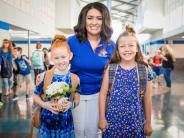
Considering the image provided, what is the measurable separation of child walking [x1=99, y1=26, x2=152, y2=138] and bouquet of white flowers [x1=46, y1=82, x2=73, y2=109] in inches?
14.5

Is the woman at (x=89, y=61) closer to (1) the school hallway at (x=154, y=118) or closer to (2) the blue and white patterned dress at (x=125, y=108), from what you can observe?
(2) the blue and white patterned dress at (x=125, y=108)

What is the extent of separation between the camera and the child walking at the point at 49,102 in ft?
8.27

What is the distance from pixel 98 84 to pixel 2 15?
30.6 feet

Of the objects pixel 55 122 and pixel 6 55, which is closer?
pixel 55 122

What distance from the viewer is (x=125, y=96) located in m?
2.63

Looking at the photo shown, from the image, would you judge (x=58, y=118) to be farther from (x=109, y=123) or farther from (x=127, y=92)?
(x=127, y=92)

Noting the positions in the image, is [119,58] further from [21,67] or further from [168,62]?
[168,62]

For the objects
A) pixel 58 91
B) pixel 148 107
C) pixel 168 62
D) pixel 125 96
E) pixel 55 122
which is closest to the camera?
pixel 58 91

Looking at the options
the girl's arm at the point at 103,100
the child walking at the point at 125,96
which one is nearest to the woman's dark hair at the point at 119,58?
the child walking at the point at 125,96

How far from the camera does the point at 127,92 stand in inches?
104

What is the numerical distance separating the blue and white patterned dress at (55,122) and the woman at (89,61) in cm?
20

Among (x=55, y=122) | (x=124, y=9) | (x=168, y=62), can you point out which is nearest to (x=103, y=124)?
(x=55, y=122)

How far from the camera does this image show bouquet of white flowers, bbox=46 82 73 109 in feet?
7.94

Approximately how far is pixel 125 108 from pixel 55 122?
2.08ft
